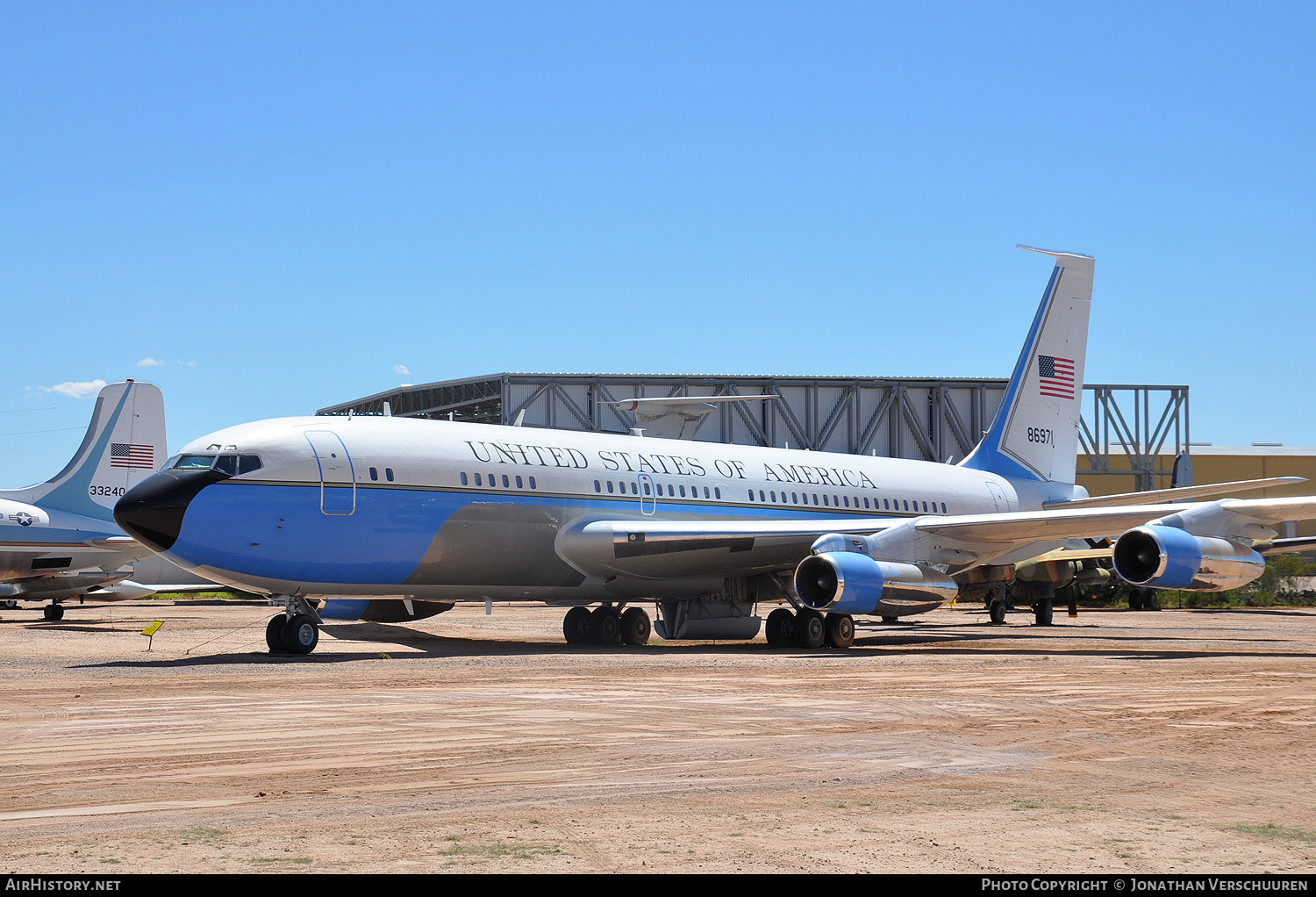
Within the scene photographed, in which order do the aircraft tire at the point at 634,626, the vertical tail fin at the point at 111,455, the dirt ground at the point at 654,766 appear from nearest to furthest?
the dirt ground at the point at 654,766, the aircraft tire at the point at 634,626, the vertical tail fin at the point at 111,455

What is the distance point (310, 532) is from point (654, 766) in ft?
35.7

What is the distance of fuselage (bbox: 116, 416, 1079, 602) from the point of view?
17812 millimetres

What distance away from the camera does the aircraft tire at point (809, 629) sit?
22.7 meters

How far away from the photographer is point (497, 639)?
25.4 metres

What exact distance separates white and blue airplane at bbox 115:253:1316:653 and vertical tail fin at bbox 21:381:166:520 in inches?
684

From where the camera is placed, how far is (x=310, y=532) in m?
18.4

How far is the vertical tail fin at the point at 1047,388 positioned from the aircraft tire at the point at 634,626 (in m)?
10.9

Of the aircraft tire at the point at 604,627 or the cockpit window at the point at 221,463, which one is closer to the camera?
the cockpit window at the point at 221,463

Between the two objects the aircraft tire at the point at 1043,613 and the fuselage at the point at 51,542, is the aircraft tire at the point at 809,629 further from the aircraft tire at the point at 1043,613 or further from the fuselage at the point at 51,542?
the fuselage at the point at 51,542

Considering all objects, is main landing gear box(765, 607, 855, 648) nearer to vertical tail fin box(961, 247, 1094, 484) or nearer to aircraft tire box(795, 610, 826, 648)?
aircraft tire box(795, 610, 826, 648)

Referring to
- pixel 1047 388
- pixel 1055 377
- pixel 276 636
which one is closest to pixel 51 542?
pixel 276 636

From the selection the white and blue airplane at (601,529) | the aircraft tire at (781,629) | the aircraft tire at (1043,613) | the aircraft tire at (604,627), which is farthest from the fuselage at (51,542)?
the aircraft tire at (1043,613)

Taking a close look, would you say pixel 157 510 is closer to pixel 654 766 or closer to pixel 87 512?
pixel 654 766

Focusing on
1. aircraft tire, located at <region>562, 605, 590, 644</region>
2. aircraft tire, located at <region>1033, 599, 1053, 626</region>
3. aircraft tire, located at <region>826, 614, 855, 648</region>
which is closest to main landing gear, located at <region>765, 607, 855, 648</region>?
aircraft tire, located at <region>826, 614, 855, 648</region>
